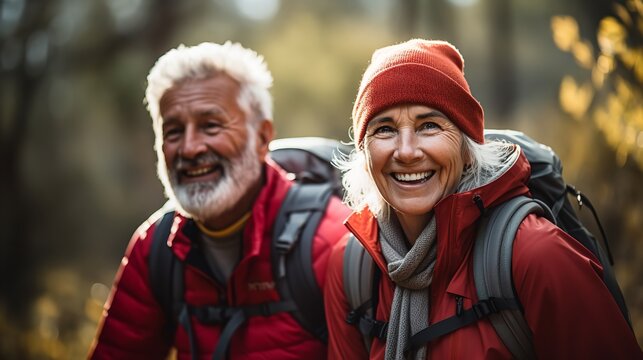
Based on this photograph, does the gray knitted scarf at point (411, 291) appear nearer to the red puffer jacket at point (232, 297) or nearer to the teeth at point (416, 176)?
the teeth at point (416, 176)

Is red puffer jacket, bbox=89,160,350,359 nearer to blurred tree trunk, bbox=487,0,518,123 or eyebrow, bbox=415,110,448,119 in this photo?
eyebrow, bbox=415,110,448,119

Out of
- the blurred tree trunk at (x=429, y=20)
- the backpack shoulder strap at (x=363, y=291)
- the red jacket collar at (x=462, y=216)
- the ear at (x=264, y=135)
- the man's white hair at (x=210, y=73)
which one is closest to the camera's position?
the red jacket collar at (x=462, y=216)

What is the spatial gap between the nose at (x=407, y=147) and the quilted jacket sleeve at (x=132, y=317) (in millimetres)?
1632

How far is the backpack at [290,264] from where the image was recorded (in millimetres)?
2795

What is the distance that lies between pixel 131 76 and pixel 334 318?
9.33 meters

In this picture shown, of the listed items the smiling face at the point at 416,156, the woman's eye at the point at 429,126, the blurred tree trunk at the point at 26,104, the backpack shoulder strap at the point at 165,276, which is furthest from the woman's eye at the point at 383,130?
the blurred tree trunk at the point at 26,104

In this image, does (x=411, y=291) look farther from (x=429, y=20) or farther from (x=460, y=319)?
(x=429, y=20)

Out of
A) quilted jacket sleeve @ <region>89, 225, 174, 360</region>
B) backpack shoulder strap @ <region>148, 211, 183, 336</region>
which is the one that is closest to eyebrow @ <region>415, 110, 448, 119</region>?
backpack shoulder strap @ <region>148, 211, 183, 336</region>

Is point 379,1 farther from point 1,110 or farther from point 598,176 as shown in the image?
point 598,176

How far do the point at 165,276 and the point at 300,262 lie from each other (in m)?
0.76

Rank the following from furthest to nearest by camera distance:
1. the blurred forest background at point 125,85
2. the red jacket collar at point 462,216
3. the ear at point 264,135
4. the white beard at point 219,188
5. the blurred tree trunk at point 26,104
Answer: the blurred forest background at point 125,85, the blurred tree trunk at point 26,104, the ear at point 264,135, the white beard at point 219,188, the red jacket collar at point 462,216

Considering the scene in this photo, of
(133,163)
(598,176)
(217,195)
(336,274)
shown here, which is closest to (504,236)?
(336,274)

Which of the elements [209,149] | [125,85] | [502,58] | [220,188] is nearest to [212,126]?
[209,149]

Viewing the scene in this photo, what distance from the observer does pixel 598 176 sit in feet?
12.6
